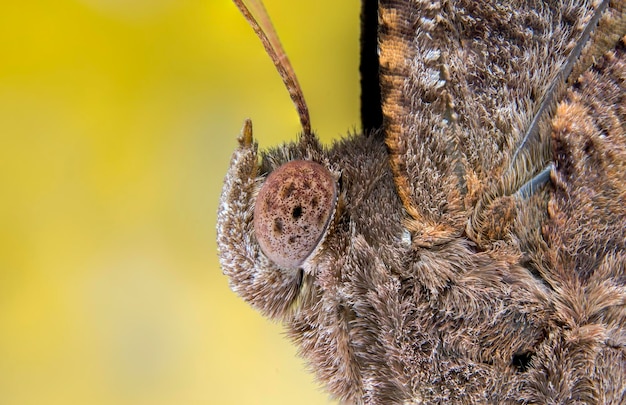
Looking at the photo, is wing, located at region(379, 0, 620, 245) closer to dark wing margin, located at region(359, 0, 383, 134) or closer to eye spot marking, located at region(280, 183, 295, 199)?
eye spot marking, located at region(280, 183, 295, 199)

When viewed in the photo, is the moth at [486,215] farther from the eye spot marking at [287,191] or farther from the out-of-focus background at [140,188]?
the out-of-focus background at [140,188]

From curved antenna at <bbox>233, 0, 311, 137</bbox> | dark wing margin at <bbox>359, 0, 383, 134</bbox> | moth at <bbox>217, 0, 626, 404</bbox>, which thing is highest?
dark wing margin at <bbox>359, 0, 383, 134</bbox>

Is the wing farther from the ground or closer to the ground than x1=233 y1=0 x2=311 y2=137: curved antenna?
closer to the ground

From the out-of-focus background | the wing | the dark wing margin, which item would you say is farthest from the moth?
the out-of-focus background

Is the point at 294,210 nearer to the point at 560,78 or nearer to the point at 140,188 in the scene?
the point at 560,78

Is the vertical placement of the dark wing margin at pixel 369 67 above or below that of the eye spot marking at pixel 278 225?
above

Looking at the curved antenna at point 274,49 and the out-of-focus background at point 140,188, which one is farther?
the out-of-focus background at point 140,188

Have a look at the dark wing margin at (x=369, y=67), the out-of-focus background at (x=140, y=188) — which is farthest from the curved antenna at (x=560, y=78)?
the out-of-focus background at (x=140, y=188)
